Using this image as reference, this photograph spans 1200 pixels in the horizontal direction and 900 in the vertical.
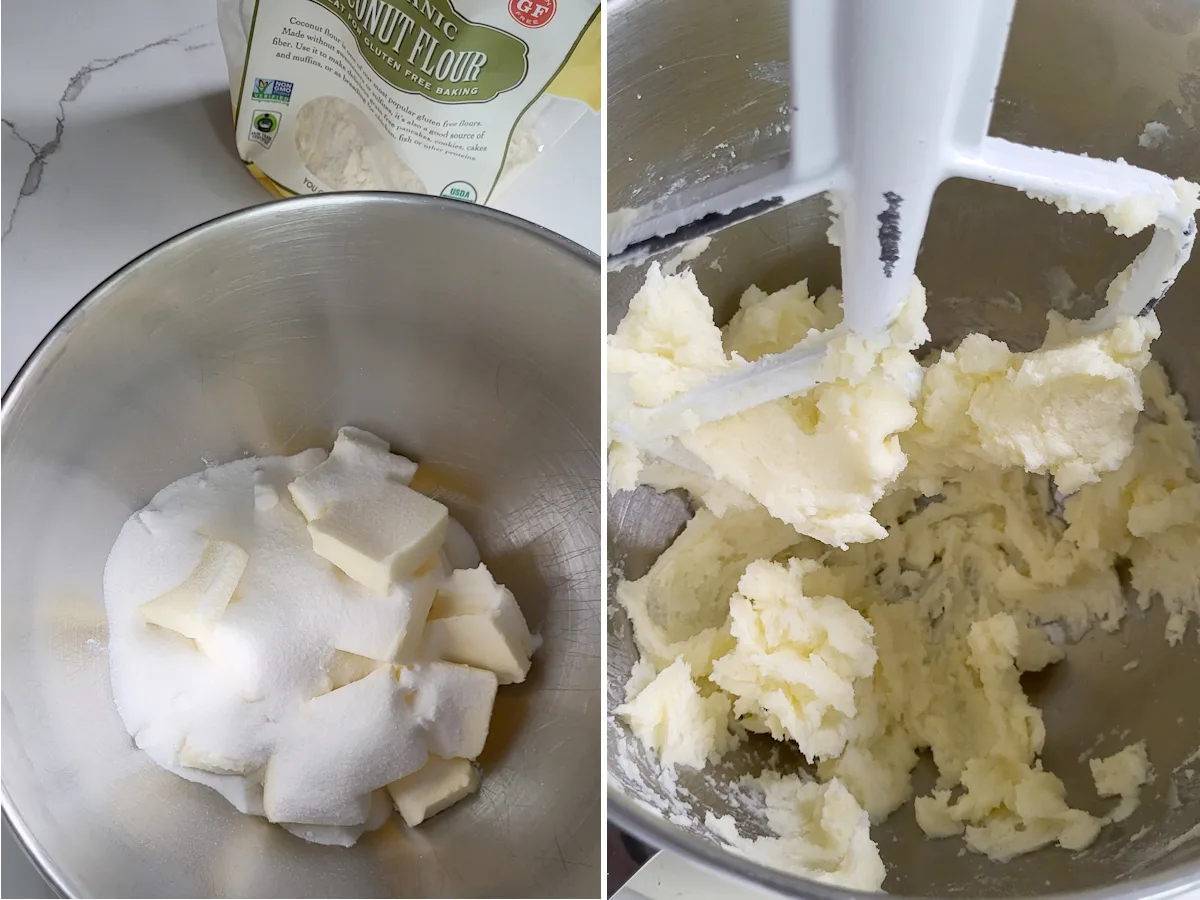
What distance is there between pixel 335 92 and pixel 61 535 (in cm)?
39

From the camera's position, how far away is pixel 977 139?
41 centimetres

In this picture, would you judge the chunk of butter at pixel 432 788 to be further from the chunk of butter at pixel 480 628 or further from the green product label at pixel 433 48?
the green product label at pixel 433 48

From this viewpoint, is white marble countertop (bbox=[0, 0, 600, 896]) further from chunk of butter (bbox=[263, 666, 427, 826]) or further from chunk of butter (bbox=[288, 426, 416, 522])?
chunk of butter (bbox=[263, 666, 427, 826])

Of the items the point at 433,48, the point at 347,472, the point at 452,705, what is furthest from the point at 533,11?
the point at 452,705

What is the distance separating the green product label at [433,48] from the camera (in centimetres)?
67

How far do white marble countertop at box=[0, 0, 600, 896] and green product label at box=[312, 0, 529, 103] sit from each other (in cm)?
14

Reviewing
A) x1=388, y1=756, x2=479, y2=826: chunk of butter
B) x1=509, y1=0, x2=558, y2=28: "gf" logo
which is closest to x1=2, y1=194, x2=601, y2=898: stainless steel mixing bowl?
x1=388, y1=756, x2=479, y2=826: chunk of butter

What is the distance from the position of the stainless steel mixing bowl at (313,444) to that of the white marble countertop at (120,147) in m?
0.15

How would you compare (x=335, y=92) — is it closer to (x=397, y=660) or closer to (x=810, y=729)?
(x=397, y=660)

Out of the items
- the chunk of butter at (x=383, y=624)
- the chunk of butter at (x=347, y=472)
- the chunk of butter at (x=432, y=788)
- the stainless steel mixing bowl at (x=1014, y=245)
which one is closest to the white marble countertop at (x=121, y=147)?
the stainless steel mixing bowl at (x=1014, y=245)

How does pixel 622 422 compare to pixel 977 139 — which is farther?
pixel 622 422

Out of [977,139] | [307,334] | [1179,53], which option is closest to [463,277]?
[307,334]

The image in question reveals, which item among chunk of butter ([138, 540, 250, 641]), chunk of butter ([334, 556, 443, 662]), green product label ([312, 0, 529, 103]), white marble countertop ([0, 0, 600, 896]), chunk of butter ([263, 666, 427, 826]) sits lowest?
chunk of butter ([263, 666, 427, 826])

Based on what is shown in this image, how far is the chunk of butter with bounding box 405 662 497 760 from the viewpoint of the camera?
0.72 m
